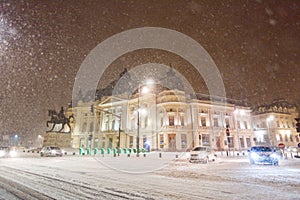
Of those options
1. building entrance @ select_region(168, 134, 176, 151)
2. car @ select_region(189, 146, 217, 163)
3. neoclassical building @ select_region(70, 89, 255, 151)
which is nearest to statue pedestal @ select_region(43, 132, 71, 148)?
neoclassical building @ select_region(70, 89, 255, 151)

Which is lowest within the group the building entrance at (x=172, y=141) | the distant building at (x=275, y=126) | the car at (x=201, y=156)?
the car at (x=201, y=156)

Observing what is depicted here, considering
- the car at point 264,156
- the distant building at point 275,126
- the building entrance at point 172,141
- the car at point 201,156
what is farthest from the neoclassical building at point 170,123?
the car at point 264,156

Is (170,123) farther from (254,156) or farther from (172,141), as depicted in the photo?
(254,156)

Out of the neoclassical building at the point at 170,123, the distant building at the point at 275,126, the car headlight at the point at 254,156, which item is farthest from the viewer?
the distant building at the point at 275,126

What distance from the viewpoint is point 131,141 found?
55.2 m

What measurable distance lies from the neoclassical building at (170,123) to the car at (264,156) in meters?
27.3

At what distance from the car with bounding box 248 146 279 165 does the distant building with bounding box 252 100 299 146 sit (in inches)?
2051

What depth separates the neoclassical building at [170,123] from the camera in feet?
162

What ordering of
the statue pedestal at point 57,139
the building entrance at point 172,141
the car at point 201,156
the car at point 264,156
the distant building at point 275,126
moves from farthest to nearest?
the distant building at point 275,126 < the building entrance at point 172,141 < the statue pedestal at point 57,139 < the car at point 201,156 < the car at point 264,156

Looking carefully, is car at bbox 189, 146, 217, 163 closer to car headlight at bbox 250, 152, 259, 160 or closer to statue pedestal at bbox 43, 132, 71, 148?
car headlight at bbox 250, 152, 259, 160

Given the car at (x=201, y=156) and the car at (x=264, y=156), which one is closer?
the car at (x=264, y=156)

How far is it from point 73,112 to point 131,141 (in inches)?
1148

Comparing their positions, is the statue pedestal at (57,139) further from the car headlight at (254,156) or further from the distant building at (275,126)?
the distant building at (275,126)

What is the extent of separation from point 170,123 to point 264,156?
34351 mm
